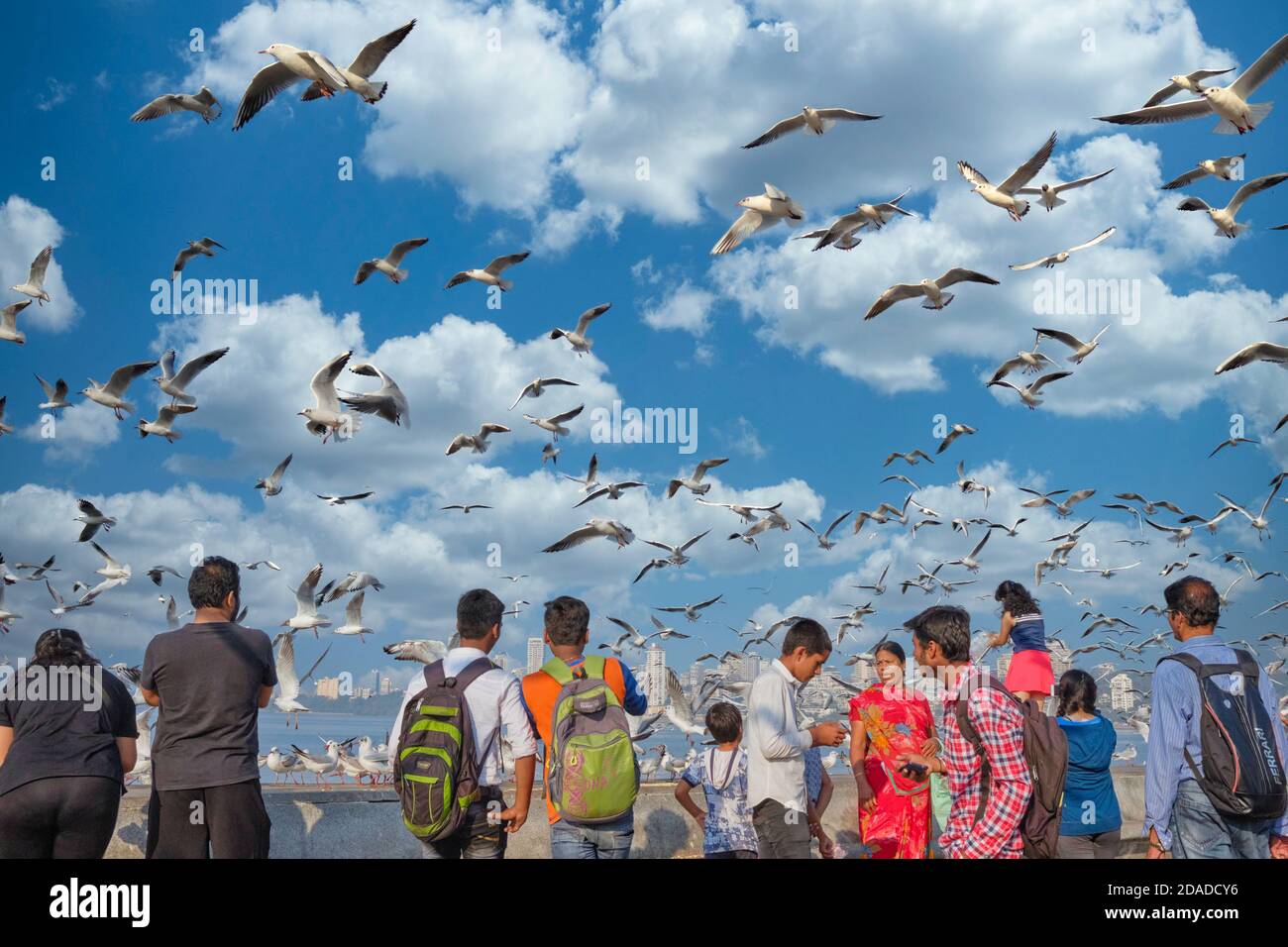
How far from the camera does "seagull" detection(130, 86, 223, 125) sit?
17766mm

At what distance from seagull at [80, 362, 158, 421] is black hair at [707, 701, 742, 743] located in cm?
1431

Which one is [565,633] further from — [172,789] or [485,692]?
[172,789]

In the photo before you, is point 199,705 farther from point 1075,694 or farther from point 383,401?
point 383,401

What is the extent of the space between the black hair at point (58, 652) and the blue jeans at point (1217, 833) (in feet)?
18.5

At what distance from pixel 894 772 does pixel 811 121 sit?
39.2 ft

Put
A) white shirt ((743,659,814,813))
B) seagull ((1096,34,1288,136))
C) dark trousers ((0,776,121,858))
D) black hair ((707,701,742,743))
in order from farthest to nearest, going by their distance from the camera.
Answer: seagull ((1096,34,1288,136)) < black hair ((707,701,742,743)) < white shirt ((743,659,814,813)) < dark trousers ((0,776,121,858))

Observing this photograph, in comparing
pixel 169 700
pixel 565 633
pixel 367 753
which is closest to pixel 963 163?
pixel 367 753

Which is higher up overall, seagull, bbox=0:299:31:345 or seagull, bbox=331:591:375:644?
seagull, bbox=0:299:31:345

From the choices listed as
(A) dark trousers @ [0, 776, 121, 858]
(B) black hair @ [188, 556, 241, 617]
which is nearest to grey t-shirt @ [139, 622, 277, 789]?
(B) black hair @ [188, 556, 241, 617]

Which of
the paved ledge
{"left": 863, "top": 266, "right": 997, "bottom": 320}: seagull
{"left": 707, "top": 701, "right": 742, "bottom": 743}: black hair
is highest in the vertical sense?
{"left": 863, "top": 266, "right": 997, "bottom": 320}: seagull

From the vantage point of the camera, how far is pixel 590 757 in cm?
529

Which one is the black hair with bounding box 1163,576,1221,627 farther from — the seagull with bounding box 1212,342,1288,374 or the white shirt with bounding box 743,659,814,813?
the seagull with bounding box 1212,342,1288,374

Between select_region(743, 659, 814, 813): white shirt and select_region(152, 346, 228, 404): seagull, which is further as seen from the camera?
select_region(152, 346, 228, 404): seagull
